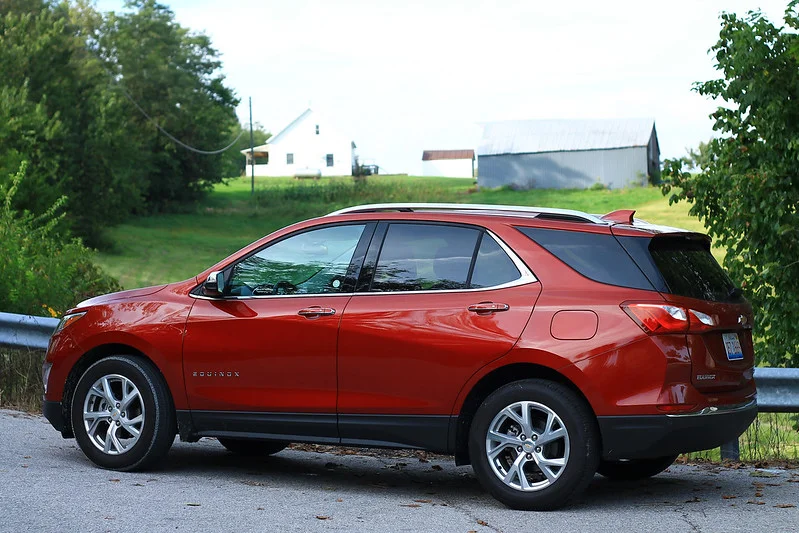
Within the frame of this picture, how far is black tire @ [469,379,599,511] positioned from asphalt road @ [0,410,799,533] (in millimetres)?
128

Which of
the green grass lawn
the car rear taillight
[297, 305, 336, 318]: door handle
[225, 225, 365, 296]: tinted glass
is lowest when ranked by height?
the green grass lawn

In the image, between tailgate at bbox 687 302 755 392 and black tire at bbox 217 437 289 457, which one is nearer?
tailgate at bbox 687 302 755 392

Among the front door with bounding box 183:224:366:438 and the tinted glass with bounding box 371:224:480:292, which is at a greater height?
the tinted glass with bounding box 371:224:480:292

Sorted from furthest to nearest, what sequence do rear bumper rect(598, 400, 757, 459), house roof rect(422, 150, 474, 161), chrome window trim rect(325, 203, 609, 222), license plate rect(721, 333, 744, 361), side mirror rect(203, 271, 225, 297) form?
house roof rect(422, 150, 474, 161) → side mirror rect(203, 271, 225, 297) → chrome window trim rect(325, 203, 609, 222) → license plate rect(721, 333, 744, 361) → rear bumper rect(598, 400, 757, 459)

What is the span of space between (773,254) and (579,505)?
242 inches

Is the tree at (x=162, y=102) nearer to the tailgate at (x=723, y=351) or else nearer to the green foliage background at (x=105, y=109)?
the green foliage background at (x=105, y=109)

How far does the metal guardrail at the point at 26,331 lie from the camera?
10453mm

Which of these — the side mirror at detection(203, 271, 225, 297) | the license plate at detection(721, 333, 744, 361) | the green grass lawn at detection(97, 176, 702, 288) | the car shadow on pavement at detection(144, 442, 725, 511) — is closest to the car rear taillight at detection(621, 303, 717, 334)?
Answer: the license plate at detection(721, 333, 744, 361)

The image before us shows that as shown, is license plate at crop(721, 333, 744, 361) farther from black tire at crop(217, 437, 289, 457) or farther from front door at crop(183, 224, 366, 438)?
black tire at crop(217, 437, 289, 457)

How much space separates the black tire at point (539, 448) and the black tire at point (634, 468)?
4.26ft

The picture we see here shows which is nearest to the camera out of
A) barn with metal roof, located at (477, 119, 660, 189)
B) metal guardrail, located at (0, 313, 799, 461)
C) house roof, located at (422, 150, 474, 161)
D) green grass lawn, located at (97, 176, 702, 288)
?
metal guardrail, located at (0, 313, 799, 461)

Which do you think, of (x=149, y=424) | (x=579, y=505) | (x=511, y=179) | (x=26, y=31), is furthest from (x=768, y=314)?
(x=511, y=179)

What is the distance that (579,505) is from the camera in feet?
22.7

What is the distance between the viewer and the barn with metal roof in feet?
255
